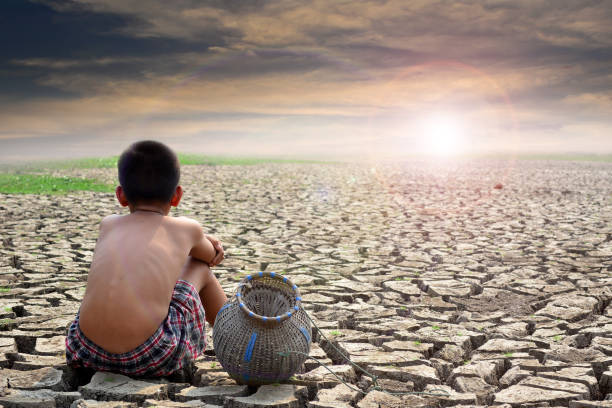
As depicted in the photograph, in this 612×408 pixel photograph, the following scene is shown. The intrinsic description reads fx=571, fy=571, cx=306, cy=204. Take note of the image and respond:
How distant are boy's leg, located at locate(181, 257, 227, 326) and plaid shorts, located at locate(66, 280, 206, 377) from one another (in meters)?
0.09

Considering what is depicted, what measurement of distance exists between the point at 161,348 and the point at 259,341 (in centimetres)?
43

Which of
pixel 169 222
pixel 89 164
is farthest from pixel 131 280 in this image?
pixel 89 164

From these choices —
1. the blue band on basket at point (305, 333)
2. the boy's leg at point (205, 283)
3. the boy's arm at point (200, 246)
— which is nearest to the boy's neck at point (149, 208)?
the boy's arm at point (200, 246)

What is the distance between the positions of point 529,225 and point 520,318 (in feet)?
13.6

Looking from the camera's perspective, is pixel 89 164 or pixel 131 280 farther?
pixel 89 164

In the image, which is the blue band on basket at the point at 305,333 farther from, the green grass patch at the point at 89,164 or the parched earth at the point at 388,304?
the green grass patch at the point at 89,164

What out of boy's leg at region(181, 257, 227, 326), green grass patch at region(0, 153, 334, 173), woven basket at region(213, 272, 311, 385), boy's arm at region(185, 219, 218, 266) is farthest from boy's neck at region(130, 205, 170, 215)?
green grass patch at region(0, 153, 334, 173)

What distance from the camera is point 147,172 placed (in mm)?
2465

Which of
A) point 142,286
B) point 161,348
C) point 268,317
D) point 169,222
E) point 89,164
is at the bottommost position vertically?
point 89,164

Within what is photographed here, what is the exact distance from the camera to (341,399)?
245cm

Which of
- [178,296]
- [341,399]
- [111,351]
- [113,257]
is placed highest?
[113,257]

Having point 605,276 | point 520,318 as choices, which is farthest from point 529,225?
point 520,318

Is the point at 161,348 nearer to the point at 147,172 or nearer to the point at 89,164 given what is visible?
the point at 147,172

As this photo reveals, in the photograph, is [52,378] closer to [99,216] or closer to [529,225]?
[99,216]
